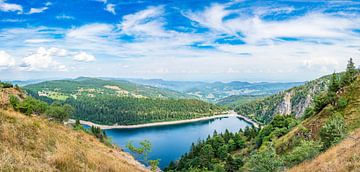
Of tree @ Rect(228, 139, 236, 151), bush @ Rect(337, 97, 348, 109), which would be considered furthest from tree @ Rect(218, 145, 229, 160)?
bush @ Rect(337, 97, 348, 109)

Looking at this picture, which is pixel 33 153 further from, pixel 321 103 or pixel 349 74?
pixel 349 74

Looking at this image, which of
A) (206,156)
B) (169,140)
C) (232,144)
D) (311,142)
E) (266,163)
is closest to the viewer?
(266,163)

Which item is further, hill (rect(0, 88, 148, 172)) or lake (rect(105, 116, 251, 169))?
lake (rect(105, 116, 251, 169))

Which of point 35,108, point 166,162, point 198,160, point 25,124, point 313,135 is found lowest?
point 166,162

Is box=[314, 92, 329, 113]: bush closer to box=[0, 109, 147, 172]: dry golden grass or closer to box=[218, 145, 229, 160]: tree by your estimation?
box=[218, 145, 229, 160]: tree

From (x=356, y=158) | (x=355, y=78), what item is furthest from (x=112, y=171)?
(x=355, y=78)

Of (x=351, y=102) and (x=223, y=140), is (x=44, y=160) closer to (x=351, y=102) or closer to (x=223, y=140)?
(x=351, y=102)

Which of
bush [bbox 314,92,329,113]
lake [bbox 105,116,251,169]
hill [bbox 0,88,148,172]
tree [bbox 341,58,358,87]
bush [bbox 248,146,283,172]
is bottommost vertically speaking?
lake [bbox 105,116,251,169]

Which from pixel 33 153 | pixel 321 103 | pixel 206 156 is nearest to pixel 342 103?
pixel 321 103

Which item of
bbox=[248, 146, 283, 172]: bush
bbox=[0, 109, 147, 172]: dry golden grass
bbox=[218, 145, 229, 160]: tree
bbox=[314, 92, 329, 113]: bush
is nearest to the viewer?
bbox=[0, 109, 147, 172]: dry golden grass
